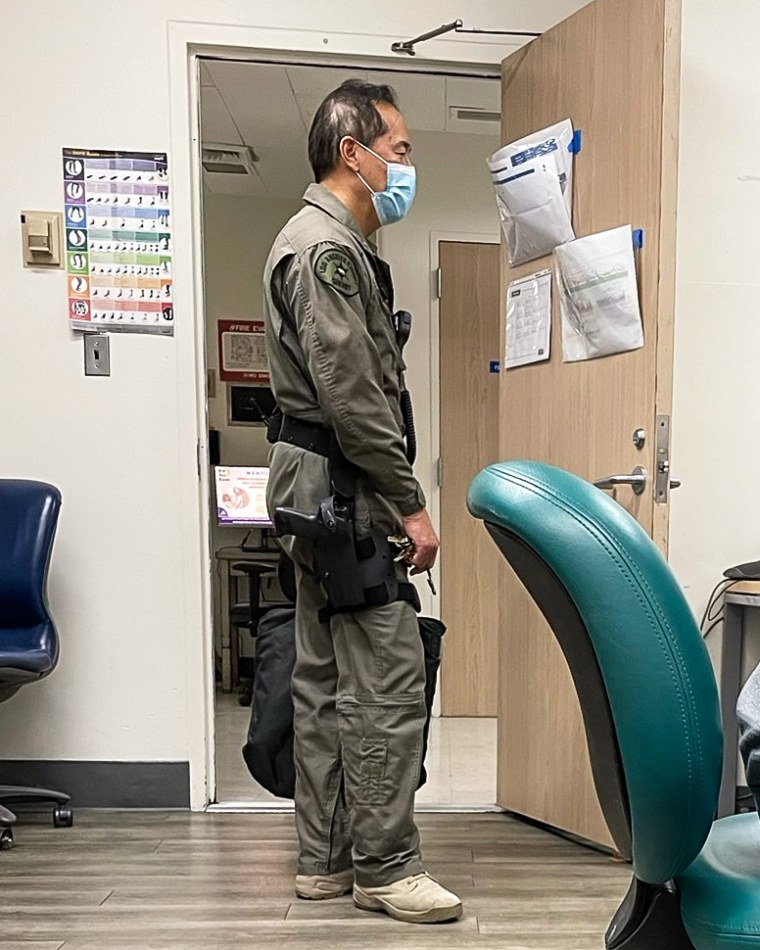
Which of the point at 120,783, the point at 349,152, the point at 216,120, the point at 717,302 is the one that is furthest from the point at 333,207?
the point at 216,120

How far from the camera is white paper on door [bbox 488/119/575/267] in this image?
1.90 m

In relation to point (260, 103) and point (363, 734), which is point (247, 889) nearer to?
point (363, 734)

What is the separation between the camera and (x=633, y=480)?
1715mm

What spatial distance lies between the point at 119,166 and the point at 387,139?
2.74ft

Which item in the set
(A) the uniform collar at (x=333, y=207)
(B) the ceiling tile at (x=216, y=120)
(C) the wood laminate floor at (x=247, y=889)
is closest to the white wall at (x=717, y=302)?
(C) the wood laminate floor at (x=247, y=889)

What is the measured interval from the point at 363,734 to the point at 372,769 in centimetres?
7

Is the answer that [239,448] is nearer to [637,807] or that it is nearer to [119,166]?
[119,166]

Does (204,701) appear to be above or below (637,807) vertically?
below

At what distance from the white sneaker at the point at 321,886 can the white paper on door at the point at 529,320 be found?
4.21 ft

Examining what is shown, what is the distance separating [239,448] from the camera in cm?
412

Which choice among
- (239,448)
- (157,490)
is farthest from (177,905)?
(239,448)

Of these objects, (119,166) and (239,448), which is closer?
(119,166)

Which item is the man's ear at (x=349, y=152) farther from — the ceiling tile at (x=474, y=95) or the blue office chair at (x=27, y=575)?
the ceiling tile at (x=474, y=95)

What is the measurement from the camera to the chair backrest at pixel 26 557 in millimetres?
2012
